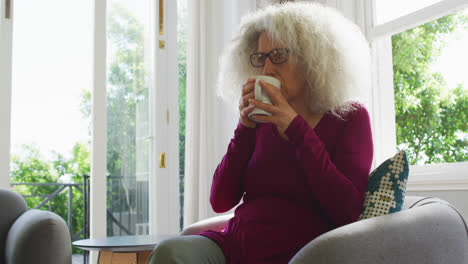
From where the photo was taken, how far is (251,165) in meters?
1.24

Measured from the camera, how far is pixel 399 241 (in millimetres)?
900

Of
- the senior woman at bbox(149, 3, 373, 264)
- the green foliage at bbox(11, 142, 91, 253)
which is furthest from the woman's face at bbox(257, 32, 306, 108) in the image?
the green foliage at bbox(11, 142, 91, 253)

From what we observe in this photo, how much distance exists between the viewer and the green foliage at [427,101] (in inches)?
80.3

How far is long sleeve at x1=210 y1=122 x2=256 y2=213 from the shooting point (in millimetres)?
1259

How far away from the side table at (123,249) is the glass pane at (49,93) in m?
5.21

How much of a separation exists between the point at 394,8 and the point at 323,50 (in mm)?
1169

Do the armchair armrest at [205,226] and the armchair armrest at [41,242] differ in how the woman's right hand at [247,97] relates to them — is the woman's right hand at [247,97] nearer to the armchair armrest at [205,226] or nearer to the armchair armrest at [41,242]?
the armchair armrest at [205,226]

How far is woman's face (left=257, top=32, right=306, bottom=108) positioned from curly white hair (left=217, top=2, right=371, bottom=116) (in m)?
0.02

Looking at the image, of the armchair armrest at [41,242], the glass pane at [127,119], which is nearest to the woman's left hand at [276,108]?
the armchair armrest at [41,242]

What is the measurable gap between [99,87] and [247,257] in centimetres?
Result: 199

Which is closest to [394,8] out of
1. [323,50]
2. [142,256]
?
[323,50]

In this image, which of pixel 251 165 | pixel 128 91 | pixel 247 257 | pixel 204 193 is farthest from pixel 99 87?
pixel 247 257

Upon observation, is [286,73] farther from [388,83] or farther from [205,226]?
[388,83]

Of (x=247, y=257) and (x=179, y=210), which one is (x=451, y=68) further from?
(x=179, y=210)
